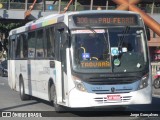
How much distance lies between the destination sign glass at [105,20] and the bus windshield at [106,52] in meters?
0.23

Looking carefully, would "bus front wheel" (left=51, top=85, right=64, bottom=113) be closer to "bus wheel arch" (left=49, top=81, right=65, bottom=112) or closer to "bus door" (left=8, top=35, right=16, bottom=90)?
"bus wheel arch" (left=49, top=81, right=65, bottom=112)

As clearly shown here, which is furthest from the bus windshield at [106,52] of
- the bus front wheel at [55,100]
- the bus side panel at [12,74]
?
the bus side panel at [12,74]

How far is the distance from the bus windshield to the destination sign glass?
0.23m

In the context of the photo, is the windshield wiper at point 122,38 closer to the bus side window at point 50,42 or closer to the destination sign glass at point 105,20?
the destination sign glass at point 105,20

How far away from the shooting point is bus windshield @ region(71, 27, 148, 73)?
44.9 feet

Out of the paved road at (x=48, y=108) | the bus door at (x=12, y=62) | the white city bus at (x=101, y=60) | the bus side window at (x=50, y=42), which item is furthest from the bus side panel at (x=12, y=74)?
the white city bus at (x=101, y=60)

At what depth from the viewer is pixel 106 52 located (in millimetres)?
13773

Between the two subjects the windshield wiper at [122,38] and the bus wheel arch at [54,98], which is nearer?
the windshield wiper at [122,38]

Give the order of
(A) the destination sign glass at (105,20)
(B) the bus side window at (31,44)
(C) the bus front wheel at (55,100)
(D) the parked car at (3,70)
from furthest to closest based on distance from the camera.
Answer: (D) the parked car at (3,70) → (B) the bus side window at (31,44) → (C) the bus front wheel at (55,100) → (A) the destination sign glass at (105,20)

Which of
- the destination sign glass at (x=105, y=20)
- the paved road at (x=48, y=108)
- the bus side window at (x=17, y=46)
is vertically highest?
the destination sign glass at (x=105, y=20)

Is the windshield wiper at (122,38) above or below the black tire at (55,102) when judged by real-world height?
above

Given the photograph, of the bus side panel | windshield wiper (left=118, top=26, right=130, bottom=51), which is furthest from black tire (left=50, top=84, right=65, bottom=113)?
the bus side panel

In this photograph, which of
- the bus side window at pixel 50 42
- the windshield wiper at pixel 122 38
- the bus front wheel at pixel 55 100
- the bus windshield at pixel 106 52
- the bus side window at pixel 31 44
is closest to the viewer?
the bus windshield at pixel 106 52

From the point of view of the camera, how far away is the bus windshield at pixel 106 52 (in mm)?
13680
